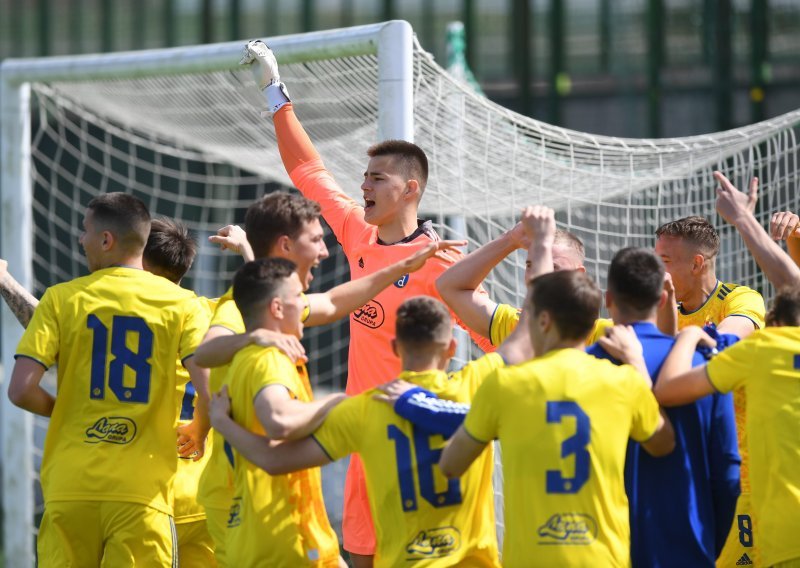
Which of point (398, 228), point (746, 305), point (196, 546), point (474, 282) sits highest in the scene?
point (398, 228)

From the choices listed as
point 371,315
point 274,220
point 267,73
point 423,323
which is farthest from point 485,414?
point 267,73

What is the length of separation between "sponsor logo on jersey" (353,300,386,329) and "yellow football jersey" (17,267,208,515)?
79cm

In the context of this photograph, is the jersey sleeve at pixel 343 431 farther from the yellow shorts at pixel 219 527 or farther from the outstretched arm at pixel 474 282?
the outstretched arm at pixel 474 282

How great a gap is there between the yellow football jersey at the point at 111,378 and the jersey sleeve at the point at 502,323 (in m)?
1.09

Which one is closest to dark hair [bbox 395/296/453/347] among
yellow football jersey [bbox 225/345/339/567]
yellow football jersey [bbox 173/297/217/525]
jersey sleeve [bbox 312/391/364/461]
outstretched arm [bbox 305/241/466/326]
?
jersey sleeve [bbox 312/391/364/461]

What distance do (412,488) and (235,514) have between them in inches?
23.8

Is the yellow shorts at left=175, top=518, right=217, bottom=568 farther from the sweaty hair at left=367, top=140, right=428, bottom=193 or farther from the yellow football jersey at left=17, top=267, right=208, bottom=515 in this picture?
the sweaty hair at left=367, top=140, right=428, bottom=193

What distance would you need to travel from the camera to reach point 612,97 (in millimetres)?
12000

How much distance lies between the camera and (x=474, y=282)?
4.48m

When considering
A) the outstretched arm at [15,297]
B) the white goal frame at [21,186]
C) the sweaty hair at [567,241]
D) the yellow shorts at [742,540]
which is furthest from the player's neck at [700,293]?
the white goal frame at [21,186]

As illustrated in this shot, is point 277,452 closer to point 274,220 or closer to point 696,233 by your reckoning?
point 274,220

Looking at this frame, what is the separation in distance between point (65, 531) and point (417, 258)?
1643 mm

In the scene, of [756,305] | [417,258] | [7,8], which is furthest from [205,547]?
[7,8]

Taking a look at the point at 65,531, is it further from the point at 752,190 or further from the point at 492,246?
the point at 752,190
